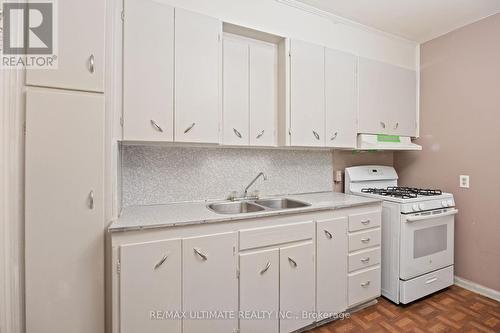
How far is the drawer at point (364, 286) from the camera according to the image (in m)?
1.95

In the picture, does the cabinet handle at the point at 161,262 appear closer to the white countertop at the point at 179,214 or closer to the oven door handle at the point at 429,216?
the white countertop at the point at 179,214

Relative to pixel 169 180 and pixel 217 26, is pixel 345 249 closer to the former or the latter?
pixel 169 180

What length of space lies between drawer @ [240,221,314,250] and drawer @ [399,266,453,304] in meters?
1.07

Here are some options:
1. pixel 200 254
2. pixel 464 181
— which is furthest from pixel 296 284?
pixel 464 181

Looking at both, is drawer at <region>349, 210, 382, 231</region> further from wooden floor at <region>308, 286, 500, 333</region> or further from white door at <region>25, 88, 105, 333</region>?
white door at <region>25, 88, 105, 333</region>

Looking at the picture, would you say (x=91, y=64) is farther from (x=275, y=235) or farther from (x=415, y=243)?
(x=415, y=243)

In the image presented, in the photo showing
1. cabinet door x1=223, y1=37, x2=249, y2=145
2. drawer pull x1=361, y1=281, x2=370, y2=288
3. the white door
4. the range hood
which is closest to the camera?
the white door

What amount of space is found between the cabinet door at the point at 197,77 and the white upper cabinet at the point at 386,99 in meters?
1.47

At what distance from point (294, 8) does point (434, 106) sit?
73.8 inches

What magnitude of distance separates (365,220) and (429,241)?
74 cm

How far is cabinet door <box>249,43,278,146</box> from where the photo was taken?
6.56ft

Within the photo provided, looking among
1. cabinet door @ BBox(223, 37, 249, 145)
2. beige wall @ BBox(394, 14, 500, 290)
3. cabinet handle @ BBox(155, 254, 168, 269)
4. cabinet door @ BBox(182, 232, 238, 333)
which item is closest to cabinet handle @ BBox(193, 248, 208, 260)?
cabinet door @ BBox(182, 232, 238, 333)

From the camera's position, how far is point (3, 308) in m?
1.16

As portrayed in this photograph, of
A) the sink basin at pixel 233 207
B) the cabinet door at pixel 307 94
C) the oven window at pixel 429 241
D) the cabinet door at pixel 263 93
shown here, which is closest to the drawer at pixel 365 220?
the oven window at pixel 429 241
